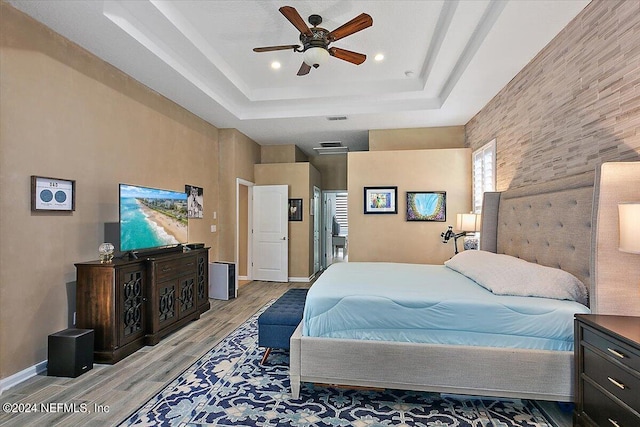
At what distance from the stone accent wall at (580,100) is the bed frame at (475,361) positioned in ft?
0.91

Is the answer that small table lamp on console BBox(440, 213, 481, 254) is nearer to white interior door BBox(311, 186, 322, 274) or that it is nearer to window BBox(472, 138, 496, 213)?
window BBox(472, 138, 496, 213)

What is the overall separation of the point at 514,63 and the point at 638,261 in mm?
2315

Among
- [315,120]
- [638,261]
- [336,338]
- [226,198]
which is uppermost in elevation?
[315,120]

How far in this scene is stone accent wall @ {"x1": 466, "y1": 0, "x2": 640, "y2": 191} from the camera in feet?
6.70

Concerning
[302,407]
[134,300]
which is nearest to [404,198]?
[302,407]

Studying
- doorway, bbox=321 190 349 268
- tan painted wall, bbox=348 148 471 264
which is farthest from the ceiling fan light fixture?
doorway, bbox=321 190 349 268

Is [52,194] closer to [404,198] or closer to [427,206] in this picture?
[404,198]

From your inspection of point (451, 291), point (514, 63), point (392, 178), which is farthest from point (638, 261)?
point (392, 178)

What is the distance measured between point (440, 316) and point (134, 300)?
110 inches

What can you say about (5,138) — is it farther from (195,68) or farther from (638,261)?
(638,261)

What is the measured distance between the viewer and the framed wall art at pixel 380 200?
5469 mm

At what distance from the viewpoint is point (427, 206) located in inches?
212

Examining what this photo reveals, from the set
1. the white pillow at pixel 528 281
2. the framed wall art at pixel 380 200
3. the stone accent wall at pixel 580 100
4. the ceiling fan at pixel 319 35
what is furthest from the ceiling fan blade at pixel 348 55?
the framed wall art at pixel 380 200

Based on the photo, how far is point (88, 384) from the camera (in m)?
2.51
